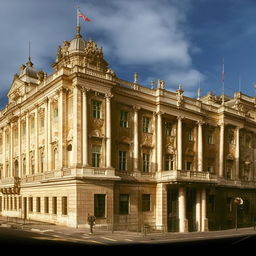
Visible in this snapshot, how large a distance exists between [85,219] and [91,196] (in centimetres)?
225

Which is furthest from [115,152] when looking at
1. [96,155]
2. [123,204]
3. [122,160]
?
[123,204]

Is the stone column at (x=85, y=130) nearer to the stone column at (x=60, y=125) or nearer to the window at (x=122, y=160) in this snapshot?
the stone column at (x=60, y=125)

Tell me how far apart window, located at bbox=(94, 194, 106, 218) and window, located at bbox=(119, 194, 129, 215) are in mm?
3018

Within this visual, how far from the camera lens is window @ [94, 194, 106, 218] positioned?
117 ft

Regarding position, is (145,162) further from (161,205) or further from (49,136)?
(49,136)

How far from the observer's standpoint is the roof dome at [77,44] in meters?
47.1

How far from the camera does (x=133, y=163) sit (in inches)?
1622

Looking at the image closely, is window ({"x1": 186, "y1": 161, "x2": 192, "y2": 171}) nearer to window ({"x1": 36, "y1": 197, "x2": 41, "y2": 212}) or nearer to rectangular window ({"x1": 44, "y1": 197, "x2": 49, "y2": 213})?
rectangular window ({"x1": 44, "y1": 197, "x2": 49, "y2": 213})

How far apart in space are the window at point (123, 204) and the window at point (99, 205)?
302 cm

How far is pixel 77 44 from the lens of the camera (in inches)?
1858

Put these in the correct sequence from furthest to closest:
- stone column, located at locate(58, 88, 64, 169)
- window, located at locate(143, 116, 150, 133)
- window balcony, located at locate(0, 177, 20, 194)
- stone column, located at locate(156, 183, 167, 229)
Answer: window balcony, located at locate(0, 177, 20, 194)
window, located at locate(143, 116, 150, 133)
stone column, located at locate(156, 183, 167, 229)
stone column, located at locate(58, 88, 64, 169)

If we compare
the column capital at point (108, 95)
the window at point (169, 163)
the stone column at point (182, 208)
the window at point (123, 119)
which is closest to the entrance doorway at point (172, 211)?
the stone column at point (182, 208)

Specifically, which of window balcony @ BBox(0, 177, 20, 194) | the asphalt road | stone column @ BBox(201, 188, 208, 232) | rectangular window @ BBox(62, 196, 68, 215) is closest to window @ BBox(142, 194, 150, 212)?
stone column @ BBox(201, 188, 208, 232)

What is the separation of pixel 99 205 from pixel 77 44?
73.1 feet
